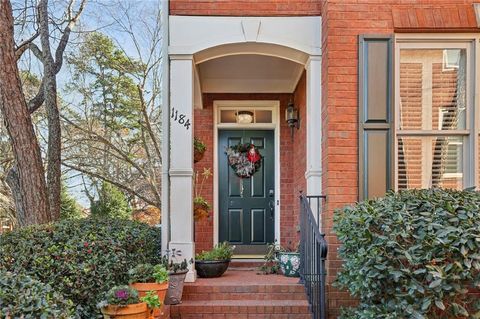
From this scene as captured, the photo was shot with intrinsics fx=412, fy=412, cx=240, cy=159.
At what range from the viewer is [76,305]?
3.42m

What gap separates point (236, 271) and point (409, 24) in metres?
3.41

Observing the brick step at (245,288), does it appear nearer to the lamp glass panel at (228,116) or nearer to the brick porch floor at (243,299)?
the brick porch floor at (243,299)

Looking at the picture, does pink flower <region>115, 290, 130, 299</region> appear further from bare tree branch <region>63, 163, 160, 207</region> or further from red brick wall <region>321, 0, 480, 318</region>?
bare tree branch <region>63, 163, 160, 207</region>

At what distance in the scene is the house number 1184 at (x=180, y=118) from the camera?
4352 mm

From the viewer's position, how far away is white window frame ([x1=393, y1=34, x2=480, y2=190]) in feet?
13.1

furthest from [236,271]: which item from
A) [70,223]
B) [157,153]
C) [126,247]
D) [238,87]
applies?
[157,153]

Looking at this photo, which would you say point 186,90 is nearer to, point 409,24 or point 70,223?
point 70,223

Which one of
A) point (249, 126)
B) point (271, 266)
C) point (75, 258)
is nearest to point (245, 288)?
point (271, 266)

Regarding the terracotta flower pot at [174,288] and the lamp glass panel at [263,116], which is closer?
the terracotta flower pot at [174,288]

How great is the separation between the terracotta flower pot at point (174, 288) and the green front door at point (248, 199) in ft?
7.61

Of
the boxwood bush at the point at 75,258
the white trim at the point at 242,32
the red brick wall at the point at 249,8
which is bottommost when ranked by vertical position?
the boxwood bush at the point at 75,258

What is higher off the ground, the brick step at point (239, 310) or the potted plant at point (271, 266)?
the potted plant at point (271, 266)

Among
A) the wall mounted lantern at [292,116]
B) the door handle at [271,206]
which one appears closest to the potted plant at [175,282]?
the door handle at [271,206]

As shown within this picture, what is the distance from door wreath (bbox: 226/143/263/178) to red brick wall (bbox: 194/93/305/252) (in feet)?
1.09
